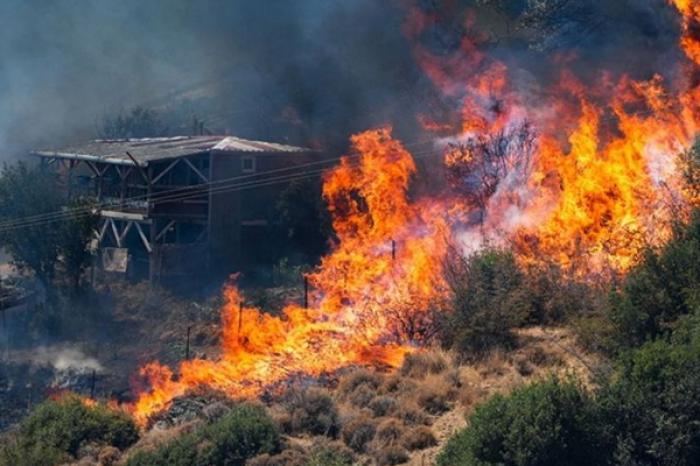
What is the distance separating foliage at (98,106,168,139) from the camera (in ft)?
179

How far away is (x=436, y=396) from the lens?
17.1 meters

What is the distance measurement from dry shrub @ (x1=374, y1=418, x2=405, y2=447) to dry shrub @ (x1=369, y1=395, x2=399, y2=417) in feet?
2.27

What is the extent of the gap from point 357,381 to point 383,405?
1.40m

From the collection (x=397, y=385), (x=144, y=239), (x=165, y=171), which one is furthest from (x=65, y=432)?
(x=165, y=171)

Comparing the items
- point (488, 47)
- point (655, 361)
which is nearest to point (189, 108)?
point (488, 47)

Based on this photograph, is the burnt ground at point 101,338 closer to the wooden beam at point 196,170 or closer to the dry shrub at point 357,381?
the wooden beam at point 196,170

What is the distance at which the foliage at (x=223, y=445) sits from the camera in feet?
51.1

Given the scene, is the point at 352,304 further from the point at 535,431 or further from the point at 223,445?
the point at 535,431

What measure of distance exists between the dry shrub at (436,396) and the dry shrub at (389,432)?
3.36 ft

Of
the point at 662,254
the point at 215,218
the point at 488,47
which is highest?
the point at 488,47

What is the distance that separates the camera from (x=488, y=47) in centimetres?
4056

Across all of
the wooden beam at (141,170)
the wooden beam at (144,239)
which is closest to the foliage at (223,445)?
the wooden beam at (144,239)

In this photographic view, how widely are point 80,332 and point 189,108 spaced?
98.9 feet

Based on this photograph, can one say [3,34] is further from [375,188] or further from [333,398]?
[333,398]
